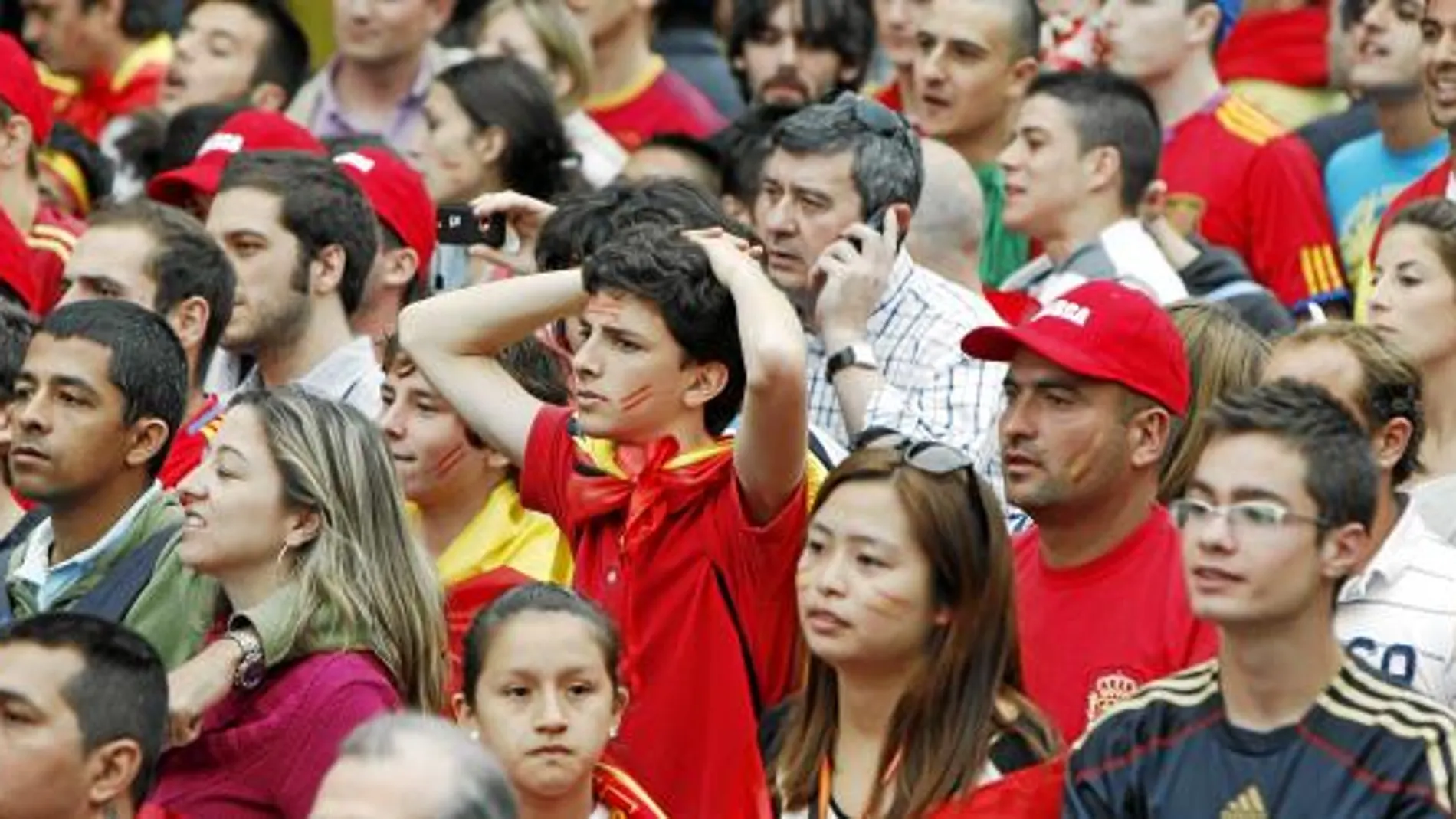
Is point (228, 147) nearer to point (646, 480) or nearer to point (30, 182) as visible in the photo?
point (30, 182)

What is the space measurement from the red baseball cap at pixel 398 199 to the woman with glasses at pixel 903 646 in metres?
3.42

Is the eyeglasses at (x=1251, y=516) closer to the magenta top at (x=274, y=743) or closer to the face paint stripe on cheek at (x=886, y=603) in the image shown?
the face paint stripe on cheek at (x=886, y=603)

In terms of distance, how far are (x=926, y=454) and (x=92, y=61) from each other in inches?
298

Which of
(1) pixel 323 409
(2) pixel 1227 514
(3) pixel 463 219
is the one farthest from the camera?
(3) pixel 463 219

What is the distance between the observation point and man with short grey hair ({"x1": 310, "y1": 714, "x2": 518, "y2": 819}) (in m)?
6.20

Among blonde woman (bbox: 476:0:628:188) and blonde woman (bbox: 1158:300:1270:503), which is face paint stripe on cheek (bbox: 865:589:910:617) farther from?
blonde woman (bbox: 476:0:628:188)

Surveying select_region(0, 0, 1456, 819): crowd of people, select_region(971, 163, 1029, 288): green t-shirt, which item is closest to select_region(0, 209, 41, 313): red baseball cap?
select_region(0, 0, 1456, 819): crowd of people

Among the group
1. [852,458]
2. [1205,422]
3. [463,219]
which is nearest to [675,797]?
[852,458]

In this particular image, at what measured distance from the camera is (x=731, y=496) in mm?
8039

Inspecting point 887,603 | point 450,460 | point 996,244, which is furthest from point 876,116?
point 887,603

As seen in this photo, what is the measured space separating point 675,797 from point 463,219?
233 centimetres

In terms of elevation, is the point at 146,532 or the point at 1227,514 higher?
the point at 146,532

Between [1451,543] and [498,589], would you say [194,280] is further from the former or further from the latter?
[1451,543]

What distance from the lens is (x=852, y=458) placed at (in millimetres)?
7699
